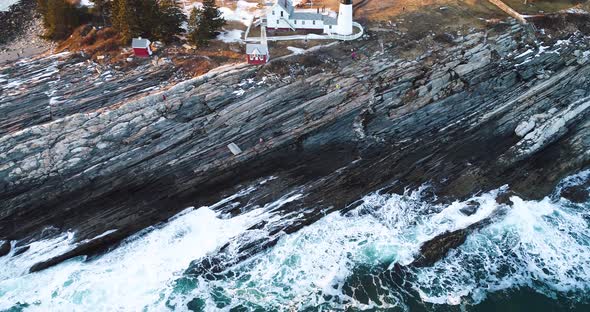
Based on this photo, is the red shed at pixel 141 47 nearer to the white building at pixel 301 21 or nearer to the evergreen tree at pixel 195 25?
the evergreen tree at pixel 195 25

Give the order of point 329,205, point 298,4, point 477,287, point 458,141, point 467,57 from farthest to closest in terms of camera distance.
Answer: point 298,4 < point 467,57 < point 458,141 < point 329,205 < point 477,287

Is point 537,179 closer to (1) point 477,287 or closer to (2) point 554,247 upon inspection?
(2) point 554,247

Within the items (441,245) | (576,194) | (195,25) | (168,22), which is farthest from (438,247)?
(168,22)

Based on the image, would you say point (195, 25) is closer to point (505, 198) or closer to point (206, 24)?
point (206, 24)

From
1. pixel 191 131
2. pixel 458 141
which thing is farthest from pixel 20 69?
pixel 458 141

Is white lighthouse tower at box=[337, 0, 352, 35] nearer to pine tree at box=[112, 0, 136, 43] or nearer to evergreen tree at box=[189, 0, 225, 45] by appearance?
evergreen tree at box=[189, 0, 225, 45]

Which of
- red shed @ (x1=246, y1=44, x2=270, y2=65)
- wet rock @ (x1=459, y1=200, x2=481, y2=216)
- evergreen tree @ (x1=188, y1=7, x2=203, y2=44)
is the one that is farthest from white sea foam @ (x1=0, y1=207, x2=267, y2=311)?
evergreen tree @ (x1=188, y1=7, x2=203, y2=44)
